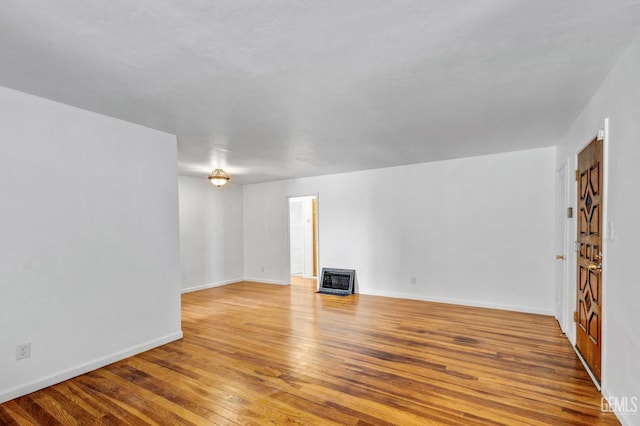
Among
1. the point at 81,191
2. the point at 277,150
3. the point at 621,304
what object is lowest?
the point at 621,304

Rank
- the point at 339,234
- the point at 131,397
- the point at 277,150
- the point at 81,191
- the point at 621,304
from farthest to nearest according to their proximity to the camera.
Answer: the point at 339,234
the point at 277,150
the point at 81,191
the point at 131,397
the point at 621,304

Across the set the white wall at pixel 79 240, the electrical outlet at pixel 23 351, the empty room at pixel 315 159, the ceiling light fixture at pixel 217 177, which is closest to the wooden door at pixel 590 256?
the empty room at pixel 315 159

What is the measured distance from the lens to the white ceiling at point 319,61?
1.60 meters

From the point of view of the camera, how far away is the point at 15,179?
2.60 meters

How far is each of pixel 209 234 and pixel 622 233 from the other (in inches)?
260

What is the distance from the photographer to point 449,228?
5371mm

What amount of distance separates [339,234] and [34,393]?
4.80 metres

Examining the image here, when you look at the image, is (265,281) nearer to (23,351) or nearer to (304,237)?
(304,237)

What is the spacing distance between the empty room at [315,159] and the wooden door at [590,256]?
36 mm

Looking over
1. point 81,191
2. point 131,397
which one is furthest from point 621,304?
point 81,191

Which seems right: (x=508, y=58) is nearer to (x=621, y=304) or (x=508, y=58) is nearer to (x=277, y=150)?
(x=621, y=304)

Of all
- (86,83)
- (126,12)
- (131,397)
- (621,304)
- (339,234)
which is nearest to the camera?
(126,12)

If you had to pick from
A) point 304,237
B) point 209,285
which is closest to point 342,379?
point 209,285

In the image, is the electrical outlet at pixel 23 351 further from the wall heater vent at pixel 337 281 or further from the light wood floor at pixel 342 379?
the wall heater vent at pixel 337 281
